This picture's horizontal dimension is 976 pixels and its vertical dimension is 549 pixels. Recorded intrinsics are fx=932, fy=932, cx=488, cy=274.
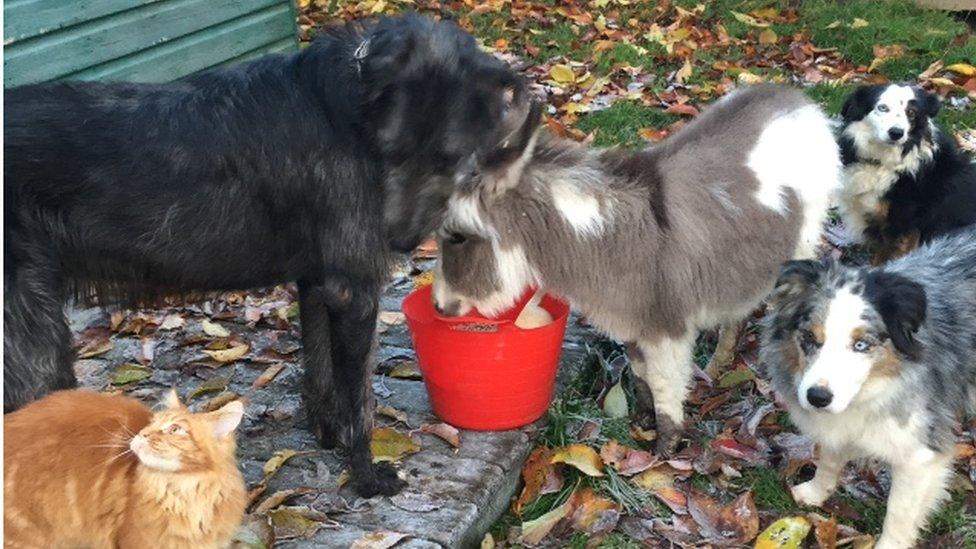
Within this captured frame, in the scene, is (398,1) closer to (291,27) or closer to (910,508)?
(291,27)

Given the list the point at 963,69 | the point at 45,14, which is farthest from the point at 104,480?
the point at 963,69

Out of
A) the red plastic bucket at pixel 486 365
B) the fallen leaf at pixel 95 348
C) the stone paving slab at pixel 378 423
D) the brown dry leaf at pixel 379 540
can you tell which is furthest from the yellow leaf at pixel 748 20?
the brown dry leaf at pixel 379 540

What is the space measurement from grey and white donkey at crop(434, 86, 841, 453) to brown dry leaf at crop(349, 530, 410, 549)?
0.87 m

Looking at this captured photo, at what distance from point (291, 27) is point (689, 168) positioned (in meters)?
4.70

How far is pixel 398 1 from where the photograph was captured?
973cm

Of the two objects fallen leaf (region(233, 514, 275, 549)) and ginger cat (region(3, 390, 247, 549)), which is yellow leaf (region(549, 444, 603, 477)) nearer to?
A: fallen leaf (region(233, 514, 275, 549))

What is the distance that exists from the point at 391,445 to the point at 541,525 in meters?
0.65

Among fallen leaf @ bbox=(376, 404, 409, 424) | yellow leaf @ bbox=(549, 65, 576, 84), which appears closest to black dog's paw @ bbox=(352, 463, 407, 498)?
fallen leaf @ bbox=(376, 404, 409, 424)

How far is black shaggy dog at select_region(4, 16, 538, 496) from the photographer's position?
2.73 metres

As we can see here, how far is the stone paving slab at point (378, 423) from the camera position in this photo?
3.19 m

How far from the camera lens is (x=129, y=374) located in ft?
13.4

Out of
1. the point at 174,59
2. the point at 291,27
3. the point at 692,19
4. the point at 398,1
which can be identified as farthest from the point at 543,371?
the point at 398,1

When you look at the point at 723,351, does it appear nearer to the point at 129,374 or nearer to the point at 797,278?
the point at 797,278

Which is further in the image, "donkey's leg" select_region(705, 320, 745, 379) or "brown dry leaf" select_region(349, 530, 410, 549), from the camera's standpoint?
"donkey's leg" select_region(705, 320, 745, 379)
